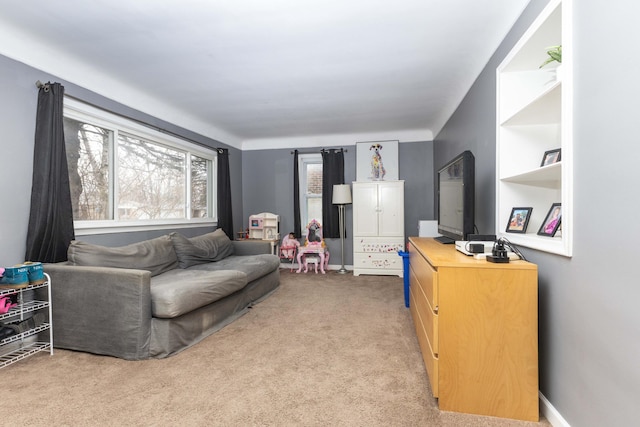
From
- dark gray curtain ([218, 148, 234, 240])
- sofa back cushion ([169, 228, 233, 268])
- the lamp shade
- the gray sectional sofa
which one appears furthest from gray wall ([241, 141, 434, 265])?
the gray sectional sofa

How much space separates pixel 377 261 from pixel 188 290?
321 centimetres

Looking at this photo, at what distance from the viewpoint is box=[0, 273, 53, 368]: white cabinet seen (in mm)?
2113

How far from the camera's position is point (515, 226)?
202 cm

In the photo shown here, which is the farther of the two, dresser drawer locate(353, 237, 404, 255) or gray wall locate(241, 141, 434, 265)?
gray wall locate(241, 141, 434, 265)

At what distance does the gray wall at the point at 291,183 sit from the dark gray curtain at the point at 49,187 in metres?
3.38

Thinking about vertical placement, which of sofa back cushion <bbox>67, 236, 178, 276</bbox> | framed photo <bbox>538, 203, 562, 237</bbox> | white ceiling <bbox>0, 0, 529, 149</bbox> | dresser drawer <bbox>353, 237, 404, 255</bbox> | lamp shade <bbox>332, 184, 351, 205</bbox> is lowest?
dresser drawer <bbox>353, 237, 404, 255</bbox>

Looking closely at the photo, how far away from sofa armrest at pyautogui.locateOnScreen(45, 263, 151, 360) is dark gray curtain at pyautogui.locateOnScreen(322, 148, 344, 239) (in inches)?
137

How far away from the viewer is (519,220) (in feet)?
6.57

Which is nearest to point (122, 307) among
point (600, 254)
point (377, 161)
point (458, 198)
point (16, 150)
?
point (16, 150)

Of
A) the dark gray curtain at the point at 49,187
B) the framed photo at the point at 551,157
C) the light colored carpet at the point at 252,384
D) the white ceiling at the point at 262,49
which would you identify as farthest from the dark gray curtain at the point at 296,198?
the framed photo at the point at 551,157

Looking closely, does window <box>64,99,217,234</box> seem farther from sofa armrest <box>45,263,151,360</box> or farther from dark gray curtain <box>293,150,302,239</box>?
dark gray curtain <box>293,150,302,239</box>

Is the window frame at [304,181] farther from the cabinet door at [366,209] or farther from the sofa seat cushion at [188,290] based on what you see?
the sofa seat cushion at [188,290]

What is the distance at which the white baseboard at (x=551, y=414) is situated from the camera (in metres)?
1.43

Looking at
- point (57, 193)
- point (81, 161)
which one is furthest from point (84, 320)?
point (81, 161)
